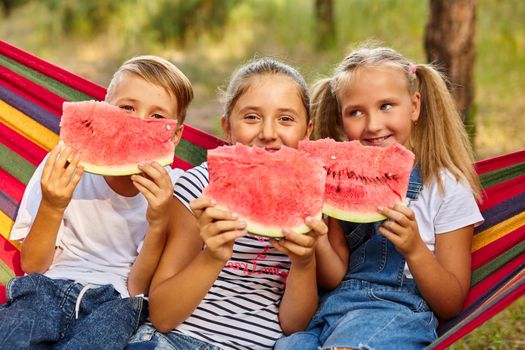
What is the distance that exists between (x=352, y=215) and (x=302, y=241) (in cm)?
29

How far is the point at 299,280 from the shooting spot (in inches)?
111

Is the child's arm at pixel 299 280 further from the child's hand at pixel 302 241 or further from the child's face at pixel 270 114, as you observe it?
the child's face at pixel 270 114

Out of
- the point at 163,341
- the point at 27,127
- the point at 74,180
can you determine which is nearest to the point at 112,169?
the point at 74,180

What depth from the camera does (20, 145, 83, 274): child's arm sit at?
2.83 meters

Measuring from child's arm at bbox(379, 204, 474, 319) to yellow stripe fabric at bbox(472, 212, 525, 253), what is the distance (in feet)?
0.29

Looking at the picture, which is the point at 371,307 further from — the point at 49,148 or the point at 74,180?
the point at 49,148

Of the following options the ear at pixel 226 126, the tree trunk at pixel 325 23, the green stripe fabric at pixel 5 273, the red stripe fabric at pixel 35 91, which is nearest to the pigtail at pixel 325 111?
the ear at pixel 226 126

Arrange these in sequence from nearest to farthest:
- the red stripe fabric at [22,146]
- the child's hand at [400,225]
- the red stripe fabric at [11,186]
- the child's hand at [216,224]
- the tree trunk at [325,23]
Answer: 1. the child's hand at [216,224]
2. the child's hand at [400,225]
3. the red stripe fabric at [11,186]
4. the red stripe fabric at [22,146]
5. the tree trunk at [325,23]

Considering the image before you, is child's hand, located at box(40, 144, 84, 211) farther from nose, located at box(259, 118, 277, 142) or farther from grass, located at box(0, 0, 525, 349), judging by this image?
A: grass, located at box(0, 0, 525, 349)

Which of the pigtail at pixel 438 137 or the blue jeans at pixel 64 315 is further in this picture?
the pigtail at pixel 438 137

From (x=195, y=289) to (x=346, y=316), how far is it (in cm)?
62

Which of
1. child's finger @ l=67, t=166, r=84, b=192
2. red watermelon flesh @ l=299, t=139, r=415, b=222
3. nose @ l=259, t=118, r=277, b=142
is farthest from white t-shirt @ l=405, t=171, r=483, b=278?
child's finger @ l=67, t=166, r=84, b=192

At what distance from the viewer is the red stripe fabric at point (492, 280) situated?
2951 mm

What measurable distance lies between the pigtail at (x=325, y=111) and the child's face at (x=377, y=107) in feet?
1.07
